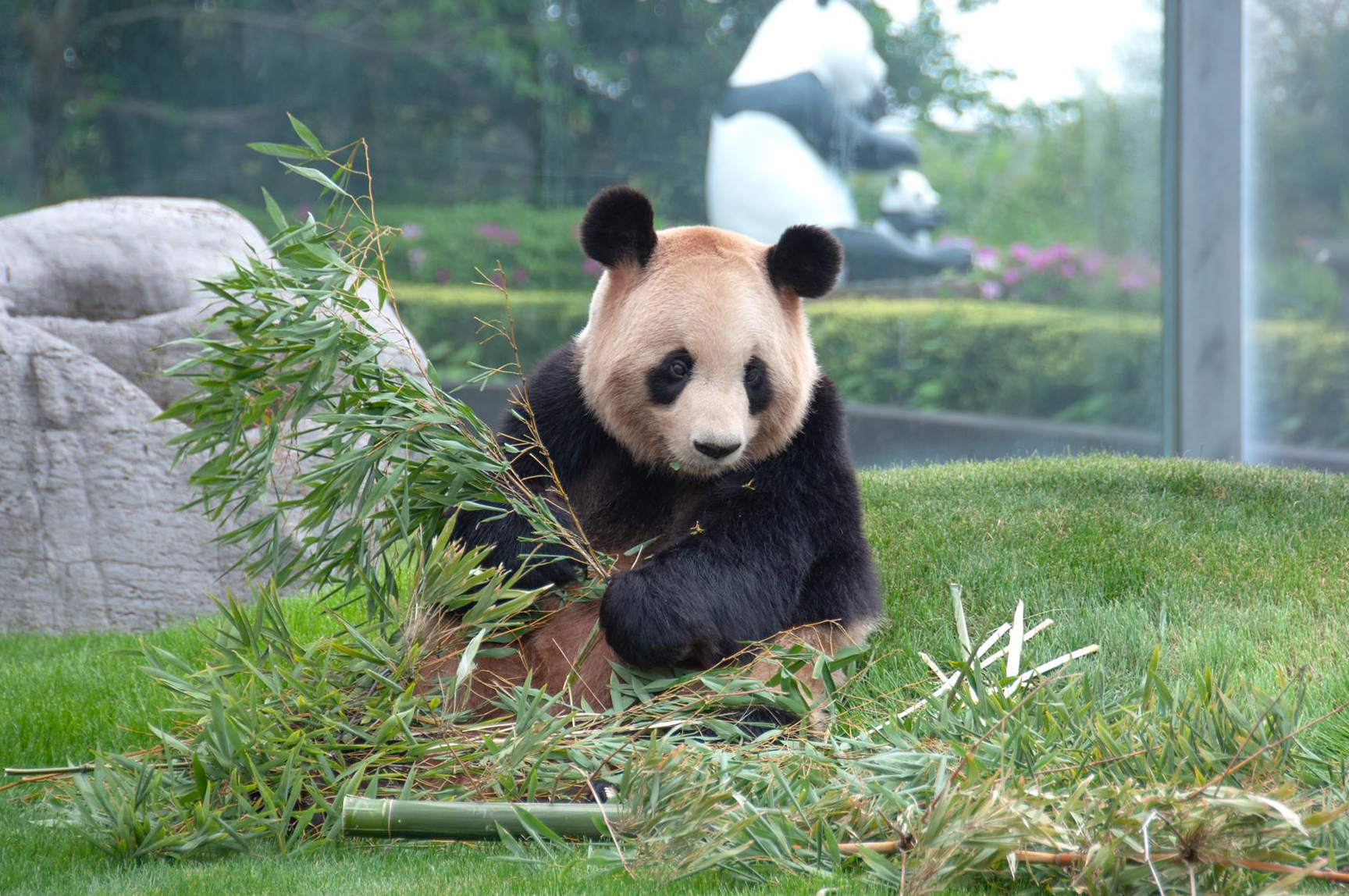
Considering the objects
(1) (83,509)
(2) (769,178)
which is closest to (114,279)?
(1) (83,509)

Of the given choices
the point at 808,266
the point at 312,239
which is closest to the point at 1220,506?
the point at 808,266

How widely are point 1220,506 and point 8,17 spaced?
8815mm

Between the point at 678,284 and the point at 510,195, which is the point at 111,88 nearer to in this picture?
the point at 510,195

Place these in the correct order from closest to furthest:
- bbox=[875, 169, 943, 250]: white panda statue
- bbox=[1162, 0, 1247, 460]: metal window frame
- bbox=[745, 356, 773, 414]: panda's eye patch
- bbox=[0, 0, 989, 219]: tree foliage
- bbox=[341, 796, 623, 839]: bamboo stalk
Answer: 1. bbox=[341, 796, 623, 839]: bamboo stalk
2. bbox=[745, 356, 773, 414]: panda's eye patch
3. bbox=[1162, 0, 1247, 460]: metal window frame
4. bbox=[0, 0, 989, 219]: tree foliage
5. bbox=[875, 169, 943, 250]: white panda statue

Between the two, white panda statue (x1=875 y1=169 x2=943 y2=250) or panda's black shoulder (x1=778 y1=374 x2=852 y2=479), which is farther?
white panda statue (x1=875 y1=169 x2=943 y2=250)

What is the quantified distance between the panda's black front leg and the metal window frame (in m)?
6.25

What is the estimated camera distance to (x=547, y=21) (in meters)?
9.02

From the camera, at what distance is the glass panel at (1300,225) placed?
26.5 feet

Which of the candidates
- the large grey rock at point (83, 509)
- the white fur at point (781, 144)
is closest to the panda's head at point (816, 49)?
the white fur at point (781, 144)

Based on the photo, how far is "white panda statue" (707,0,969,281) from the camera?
8727 millimetres

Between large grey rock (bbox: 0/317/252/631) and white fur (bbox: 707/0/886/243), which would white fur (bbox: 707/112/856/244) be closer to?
white fur (bbox: 707/0/886/243)

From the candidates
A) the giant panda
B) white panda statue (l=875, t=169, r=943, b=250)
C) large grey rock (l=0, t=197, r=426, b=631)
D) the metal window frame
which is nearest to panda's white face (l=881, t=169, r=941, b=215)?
white panda statue (l=875, t=169, r=943, b=250)

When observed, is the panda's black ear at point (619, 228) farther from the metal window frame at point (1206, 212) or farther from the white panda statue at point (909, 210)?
the metal window frame at point (1206, 212)

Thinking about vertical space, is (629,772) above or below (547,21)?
below
